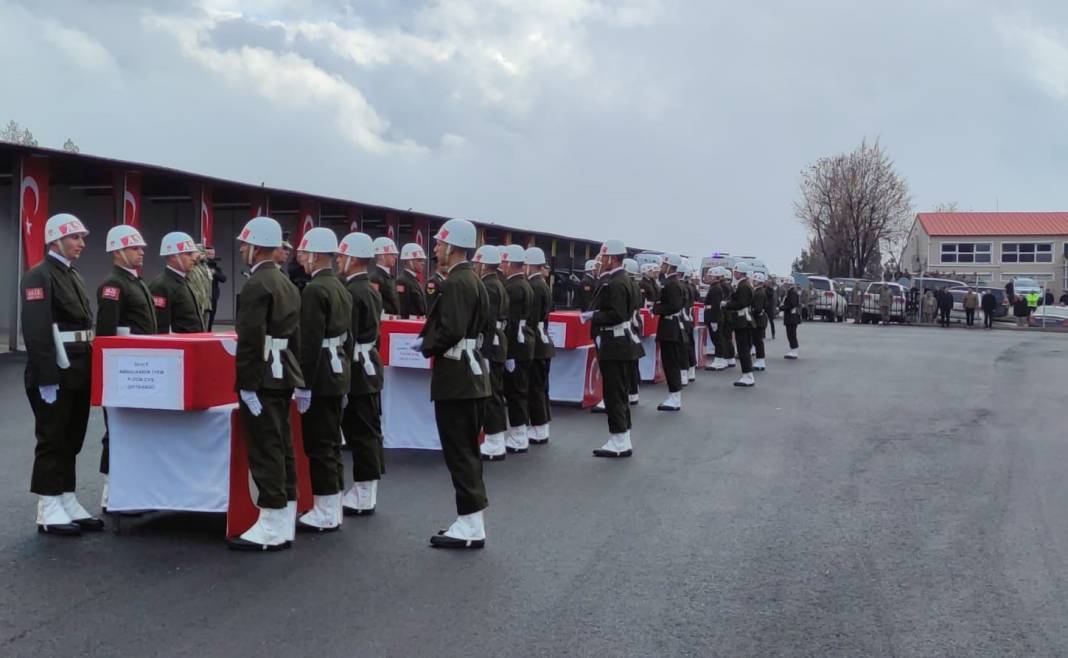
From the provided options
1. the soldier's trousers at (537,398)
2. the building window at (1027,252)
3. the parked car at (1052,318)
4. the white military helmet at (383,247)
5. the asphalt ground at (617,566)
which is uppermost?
the building window at (1027,252)

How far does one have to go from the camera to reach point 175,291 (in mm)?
8820

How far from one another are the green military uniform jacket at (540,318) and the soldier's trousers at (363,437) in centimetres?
387

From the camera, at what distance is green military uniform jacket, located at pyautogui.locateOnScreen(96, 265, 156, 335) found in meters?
7.43

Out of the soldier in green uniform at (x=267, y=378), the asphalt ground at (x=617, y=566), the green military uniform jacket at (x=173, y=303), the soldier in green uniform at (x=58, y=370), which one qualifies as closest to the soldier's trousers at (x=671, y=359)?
the asphalt ground at (x=617, y=566)

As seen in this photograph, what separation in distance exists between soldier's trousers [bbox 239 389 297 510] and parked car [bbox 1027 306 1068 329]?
46.0 m

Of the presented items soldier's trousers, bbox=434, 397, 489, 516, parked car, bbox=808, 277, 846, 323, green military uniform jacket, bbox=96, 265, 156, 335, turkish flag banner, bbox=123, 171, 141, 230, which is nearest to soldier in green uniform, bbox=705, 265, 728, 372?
turkish flag banner, bbox=123, 171, 141, 230

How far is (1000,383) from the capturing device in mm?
19234

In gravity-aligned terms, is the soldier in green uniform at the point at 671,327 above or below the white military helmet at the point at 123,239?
below

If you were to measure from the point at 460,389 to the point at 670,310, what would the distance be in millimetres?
7219

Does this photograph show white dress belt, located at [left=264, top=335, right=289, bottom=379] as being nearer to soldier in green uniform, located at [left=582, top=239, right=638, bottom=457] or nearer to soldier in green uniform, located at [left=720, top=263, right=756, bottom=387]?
soldier in green uniform, located at [left=582, top=239, right=638, bottom=457]

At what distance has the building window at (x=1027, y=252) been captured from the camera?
71.4 meters

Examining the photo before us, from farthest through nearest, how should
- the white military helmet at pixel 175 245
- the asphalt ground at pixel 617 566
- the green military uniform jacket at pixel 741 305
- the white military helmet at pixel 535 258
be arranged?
the green military uniform jacket at pixel 741 305, the white military helmet at pixel 535 258, the white military helmet at pixel 175 245, the asphalt ground at pixel 617 566

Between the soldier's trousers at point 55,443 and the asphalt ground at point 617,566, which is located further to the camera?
the soldier's trousers at point 55,443

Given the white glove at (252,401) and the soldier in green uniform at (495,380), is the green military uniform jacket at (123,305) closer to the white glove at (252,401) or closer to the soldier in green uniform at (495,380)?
the white glove at (252,401)
